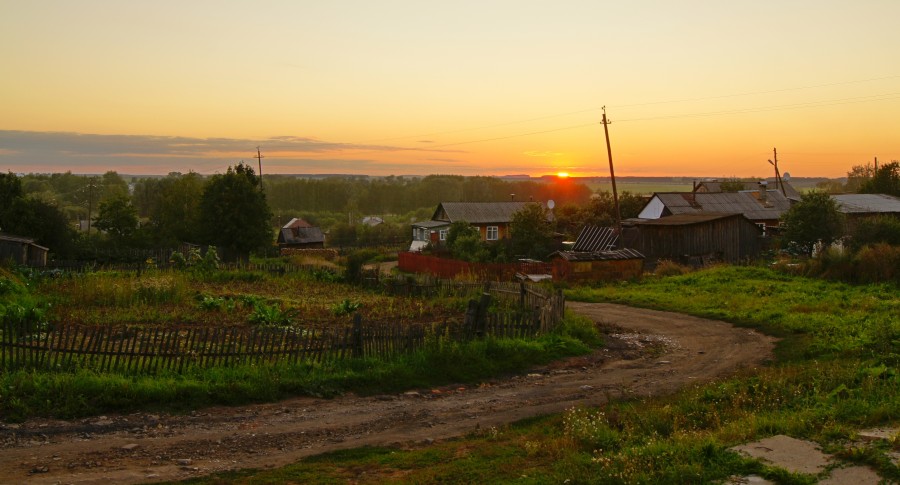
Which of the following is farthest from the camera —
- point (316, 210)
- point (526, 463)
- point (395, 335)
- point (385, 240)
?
point (316, 210)

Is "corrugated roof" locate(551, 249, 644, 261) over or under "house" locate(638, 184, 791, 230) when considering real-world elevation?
under

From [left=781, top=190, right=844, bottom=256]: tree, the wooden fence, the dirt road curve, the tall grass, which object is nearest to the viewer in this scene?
the dirt road curve

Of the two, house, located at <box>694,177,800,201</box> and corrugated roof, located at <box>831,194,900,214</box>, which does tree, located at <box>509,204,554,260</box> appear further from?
house, located at <box>694,177,800,201</box>

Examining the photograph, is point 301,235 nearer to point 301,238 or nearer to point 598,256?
point 301,238

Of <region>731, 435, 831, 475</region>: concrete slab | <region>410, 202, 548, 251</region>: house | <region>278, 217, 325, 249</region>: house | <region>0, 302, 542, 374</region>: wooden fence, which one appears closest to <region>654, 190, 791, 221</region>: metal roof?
<region>410, 202, 548, 251</region>: house

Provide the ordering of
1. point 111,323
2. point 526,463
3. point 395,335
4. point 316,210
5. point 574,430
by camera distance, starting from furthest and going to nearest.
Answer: point 316,210, point 111,323, point 395,335, point 574,430, point 526,463

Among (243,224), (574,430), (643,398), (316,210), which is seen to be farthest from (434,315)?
(316,210)

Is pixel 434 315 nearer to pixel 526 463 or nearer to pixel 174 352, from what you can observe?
pixel 174 352

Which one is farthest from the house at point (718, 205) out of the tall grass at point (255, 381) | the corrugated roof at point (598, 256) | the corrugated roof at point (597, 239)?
the tall grass at point (255, 381)

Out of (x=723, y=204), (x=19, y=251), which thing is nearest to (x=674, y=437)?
(x=19, y=251)

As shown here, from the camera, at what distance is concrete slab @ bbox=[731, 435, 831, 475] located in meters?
8.38

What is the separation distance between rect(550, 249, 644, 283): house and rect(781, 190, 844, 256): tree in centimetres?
1019

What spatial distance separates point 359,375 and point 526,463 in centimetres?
569

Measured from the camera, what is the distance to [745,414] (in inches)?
428
